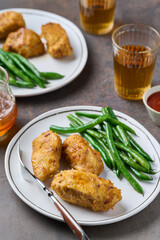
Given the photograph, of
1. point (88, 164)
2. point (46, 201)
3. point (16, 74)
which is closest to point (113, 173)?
point (88, 164)

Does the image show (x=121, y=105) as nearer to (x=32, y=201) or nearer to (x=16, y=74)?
(x=16, y=74)

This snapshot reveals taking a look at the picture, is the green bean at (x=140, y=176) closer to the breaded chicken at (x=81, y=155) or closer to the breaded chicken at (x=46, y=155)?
the breaded chicken at (x=81, y=155)

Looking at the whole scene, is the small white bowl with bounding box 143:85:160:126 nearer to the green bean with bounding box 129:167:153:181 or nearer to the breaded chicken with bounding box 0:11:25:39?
the green bean with bounding box 129:167:153:181

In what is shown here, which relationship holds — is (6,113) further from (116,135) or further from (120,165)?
(120,165)

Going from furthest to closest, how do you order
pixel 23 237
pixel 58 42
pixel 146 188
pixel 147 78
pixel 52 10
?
pixel 52 10 → pixel 58 42 → pixel 147 78 → pixel 146 188 → pixel 23 237

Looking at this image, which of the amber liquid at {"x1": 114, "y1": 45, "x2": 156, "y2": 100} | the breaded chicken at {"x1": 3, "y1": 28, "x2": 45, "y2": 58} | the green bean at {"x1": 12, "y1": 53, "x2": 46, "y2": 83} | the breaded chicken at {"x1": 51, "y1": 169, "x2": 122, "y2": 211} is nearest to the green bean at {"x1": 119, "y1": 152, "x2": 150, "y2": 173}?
the breaded chicken at {"x1": 51, "y1": 169, "x2": 122, "y2": 211}

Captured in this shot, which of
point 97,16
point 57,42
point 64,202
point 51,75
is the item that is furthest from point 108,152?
point 97,16
